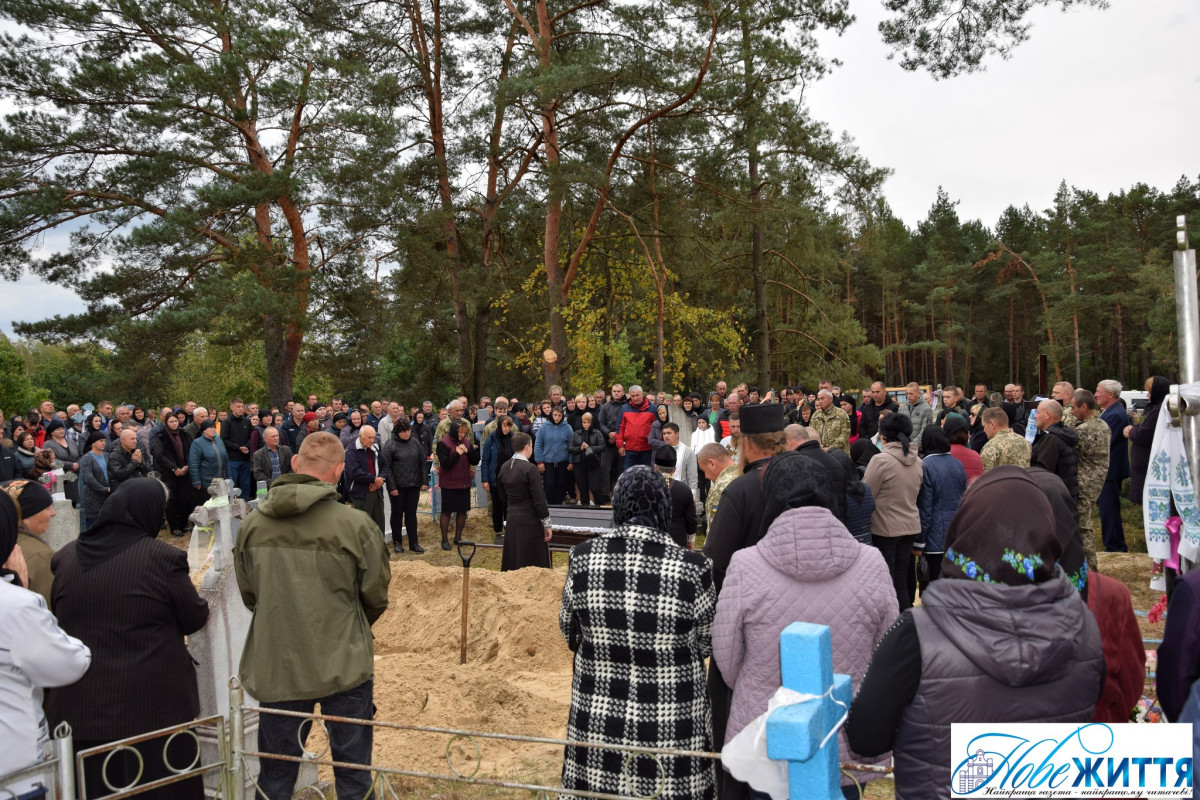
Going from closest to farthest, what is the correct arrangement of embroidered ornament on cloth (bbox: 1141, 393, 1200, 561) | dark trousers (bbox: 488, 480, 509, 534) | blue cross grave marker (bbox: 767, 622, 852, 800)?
blue cross grave marker (bbox: 767, 622, 852, 800)
embroidered ornament on cloth (bbox: 1141, 393, 1200, 561)
dark trousers (bbox: 488, 480, 509, 534)

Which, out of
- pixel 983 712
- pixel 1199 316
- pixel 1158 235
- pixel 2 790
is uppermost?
pixel 1158 235

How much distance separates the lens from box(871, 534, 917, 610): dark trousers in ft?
22.5

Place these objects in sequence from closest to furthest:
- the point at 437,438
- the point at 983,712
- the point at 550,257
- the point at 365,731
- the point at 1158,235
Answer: the point at 983,712
the point at 365,731
the point at 437,438
the point at 550,257
the point at 1158,235

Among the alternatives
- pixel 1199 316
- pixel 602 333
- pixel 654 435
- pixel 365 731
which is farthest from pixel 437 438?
pixel 602 333

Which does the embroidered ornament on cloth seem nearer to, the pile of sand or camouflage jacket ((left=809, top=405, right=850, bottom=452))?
the pile of sand

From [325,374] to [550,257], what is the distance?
21.8ft

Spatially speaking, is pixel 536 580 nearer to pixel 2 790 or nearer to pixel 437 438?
pixel 437 438

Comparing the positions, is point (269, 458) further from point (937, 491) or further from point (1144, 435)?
point (1144, 435)

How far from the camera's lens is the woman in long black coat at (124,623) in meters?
3.53

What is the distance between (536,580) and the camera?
331 inches

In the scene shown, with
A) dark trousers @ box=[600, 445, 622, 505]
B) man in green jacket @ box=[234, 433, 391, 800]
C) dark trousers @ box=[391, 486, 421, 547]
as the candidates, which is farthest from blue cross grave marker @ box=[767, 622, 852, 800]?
dark trousers @ box=[600, 445, 622, 505]

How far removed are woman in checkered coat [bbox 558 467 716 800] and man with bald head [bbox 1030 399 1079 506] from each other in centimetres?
579

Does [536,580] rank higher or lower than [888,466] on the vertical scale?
lower

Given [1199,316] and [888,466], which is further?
[888,466]
